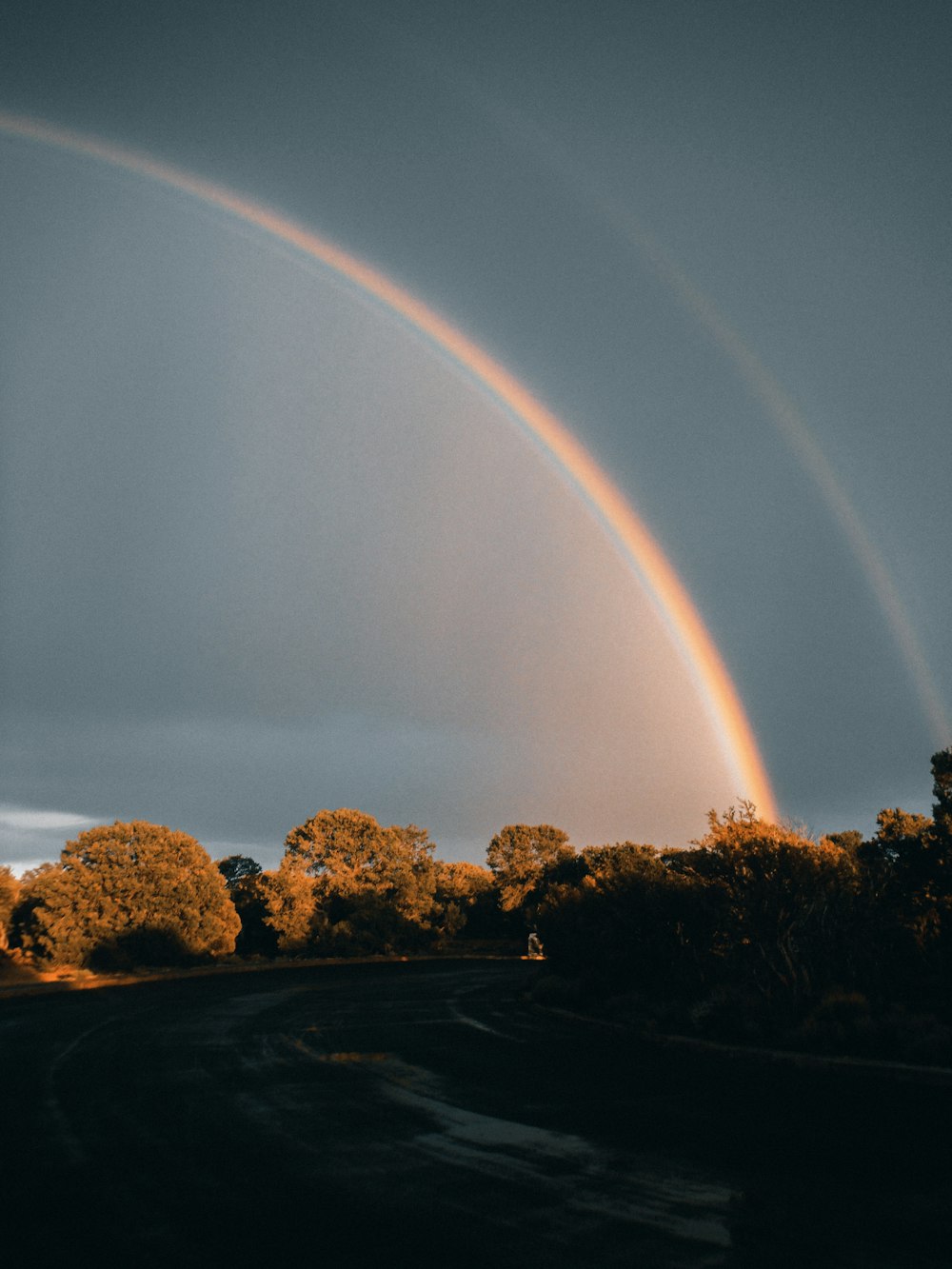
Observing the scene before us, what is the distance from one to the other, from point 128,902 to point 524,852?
52.3 metres

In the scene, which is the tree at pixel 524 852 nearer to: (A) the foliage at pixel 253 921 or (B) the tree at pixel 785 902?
(A) the foliage at pixel 253 921

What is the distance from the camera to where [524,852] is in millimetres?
93125

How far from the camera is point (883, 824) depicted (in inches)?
1102

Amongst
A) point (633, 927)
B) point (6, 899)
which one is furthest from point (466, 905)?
point (633, 927)

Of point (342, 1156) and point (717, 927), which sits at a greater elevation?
point (717, 927)

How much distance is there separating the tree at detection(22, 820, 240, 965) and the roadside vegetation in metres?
0.07

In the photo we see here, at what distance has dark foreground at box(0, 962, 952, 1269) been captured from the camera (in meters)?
6.50

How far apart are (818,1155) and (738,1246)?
3198 mm

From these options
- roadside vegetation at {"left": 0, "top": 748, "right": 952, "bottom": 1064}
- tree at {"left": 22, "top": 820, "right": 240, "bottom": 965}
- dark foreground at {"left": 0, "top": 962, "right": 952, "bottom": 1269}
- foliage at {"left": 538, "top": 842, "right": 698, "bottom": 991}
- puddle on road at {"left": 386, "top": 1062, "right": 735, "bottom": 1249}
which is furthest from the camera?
tree at {"left": 22, "top": 820, "right": 240, "bottom": 965}

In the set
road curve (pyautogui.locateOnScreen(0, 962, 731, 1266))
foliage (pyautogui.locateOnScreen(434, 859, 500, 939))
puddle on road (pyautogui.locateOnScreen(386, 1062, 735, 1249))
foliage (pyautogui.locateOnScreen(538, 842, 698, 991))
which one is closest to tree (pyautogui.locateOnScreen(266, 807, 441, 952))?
foliage (pyautogui.locateOnScreen(434, 859, 500, 939))

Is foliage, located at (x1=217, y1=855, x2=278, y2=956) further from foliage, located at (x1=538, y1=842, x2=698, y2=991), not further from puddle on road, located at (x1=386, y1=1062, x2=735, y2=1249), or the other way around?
puddle on road, located at (x1=386, y1=1062, x2=735, y2=1249)

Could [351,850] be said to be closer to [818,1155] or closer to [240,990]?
[240,990]

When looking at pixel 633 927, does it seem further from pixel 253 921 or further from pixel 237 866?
pixel 237 866

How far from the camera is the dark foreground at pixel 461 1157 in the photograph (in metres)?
6.50
